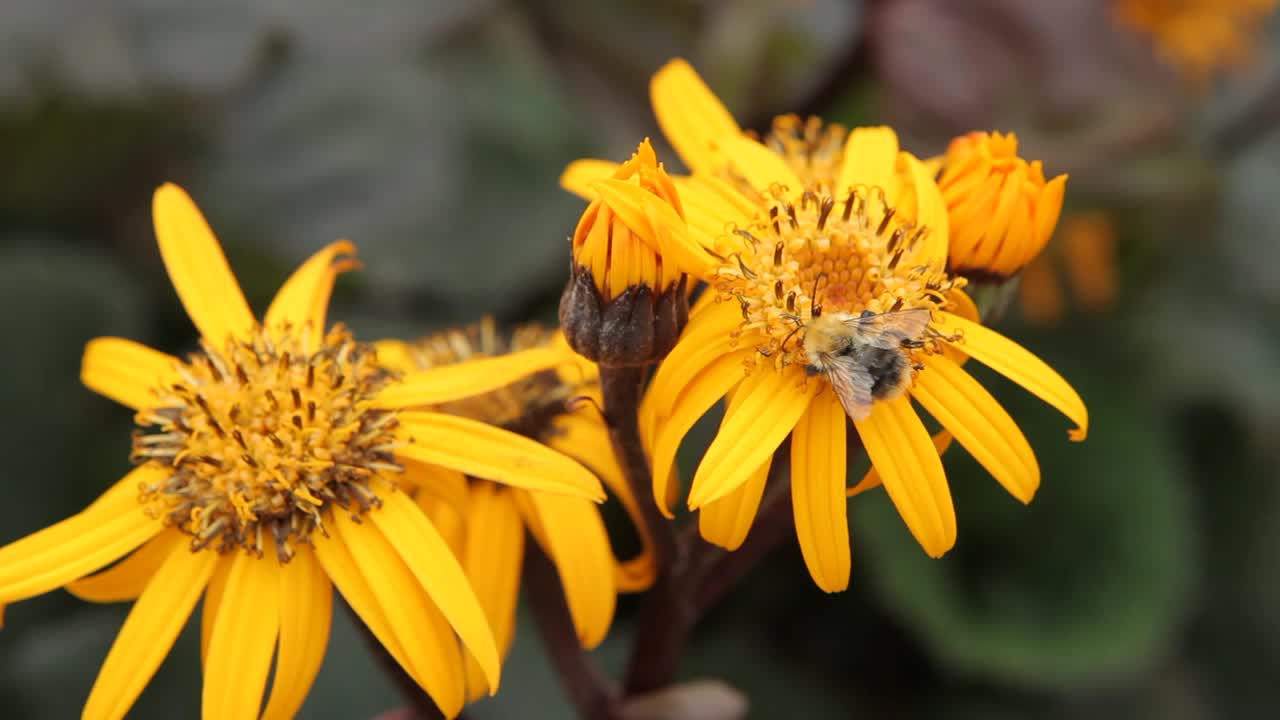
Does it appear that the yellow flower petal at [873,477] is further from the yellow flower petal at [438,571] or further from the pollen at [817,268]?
the yellow flower petal at [438,571]

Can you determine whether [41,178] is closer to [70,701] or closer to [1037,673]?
[70,701]

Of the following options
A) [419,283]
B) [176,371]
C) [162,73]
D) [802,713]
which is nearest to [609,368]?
[176,371]

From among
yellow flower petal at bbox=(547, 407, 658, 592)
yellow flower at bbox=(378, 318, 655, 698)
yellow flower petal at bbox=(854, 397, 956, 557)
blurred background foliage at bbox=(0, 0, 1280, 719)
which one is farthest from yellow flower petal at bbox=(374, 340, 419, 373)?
blurred background foliage at bbox=(0, 0, 1280, 719)

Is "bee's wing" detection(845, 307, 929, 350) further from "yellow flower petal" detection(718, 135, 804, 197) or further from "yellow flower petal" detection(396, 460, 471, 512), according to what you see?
"yellow flower petal" detection(396, 460, 471, 512)

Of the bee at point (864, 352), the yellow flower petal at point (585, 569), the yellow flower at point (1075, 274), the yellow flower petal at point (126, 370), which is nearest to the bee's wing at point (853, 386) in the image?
the bee at point (864, 352)

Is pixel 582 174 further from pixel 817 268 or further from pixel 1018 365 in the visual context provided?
pixel 1018 365
